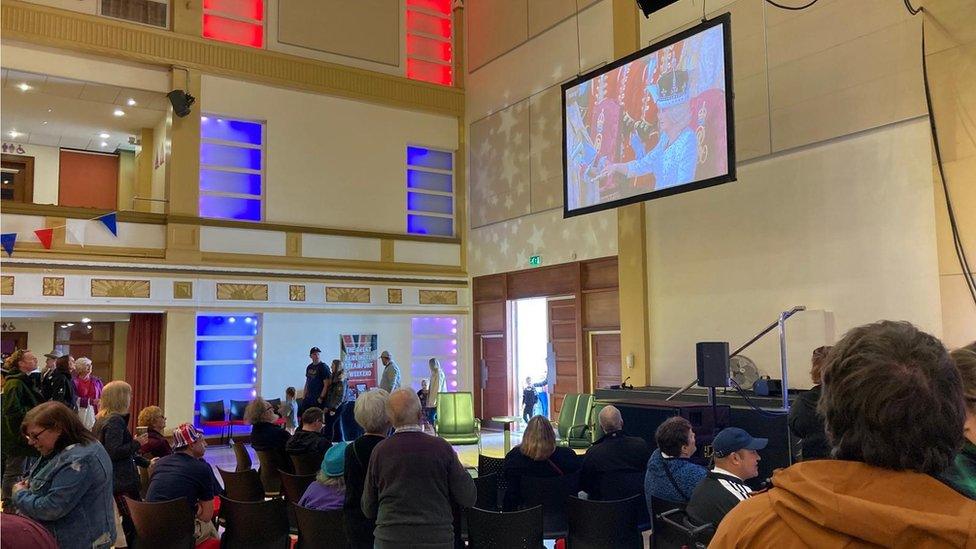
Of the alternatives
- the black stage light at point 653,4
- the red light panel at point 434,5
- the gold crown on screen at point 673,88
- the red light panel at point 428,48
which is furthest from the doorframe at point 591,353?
the red light panel at point 434,5

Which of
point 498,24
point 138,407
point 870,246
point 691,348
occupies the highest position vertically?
point 498,24

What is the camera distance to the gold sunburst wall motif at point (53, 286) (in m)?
9.41

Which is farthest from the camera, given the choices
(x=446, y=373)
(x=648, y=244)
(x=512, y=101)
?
(x=446, y=373)

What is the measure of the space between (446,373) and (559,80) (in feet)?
18.0

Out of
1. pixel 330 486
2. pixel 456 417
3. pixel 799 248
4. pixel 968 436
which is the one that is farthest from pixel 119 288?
pixel 968 436

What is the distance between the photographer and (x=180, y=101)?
34.0 ft

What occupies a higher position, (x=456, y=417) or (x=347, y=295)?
(x=347, y=295)

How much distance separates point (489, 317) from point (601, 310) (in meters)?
2.69

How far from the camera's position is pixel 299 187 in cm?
1149

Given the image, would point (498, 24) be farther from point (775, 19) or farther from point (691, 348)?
point (691, 348)

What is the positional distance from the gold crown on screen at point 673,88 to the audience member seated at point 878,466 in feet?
21.4

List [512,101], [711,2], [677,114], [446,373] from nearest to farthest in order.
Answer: [677,114]
[711,2]
[512,101]
[446,373]

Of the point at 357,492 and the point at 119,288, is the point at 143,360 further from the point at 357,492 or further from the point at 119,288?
the point at 357,492

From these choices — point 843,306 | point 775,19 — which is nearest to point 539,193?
point 775,19
